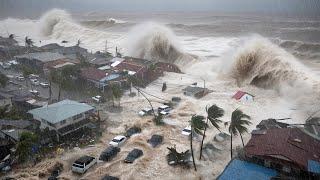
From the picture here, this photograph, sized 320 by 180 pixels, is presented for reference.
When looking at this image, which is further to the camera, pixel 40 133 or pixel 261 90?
pixel 261 90

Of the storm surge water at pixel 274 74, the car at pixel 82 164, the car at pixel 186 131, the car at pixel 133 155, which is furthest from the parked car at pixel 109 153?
the storm surge water at pixel 274 74

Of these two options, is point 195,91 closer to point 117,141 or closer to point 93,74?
point 93,74

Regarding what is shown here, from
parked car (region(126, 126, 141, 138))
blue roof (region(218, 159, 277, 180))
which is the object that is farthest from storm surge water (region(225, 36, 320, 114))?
parked car (region(126, 126, 141, 138))

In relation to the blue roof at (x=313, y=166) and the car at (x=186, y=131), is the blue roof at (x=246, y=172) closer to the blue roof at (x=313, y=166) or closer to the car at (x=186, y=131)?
the blue roof at (x=313, y=166)

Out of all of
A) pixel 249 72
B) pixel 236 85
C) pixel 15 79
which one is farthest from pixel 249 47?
pixel 15 79

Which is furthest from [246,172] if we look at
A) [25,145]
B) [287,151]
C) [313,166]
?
[25,145]

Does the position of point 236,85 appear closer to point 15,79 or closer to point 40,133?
point 40,133
